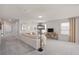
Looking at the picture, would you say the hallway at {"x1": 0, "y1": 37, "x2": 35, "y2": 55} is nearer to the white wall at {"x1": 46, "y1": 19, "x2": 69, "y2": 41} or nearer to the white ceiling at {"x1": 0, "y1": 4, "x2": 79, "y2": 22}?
the white ceiling at {"x1": 0, "y1": 4, "x2": 79, "y2": 22}

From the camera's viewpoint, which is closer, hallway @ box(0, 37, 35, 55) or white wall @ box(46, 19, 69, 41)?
hallway @ box(0, 37, 35, 55)

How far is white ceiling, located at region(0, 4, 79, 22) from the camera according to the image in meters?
2.93

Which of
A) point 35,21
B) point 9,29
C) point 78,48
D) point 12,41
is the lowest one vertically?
point 78,48

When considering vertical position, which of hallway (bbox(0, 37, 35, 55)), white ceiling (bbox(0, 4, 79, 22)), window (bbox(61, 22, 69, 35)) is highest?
white ceiling (bbox(0, 4, 79, 22))

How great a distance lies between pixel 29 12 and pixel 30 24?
1.18 feet

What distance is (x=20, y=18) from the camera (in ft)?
10.3

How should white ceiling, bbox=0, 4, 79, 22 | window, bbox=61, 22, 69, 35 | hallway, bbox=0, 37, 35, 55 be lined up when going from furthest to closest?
window, bbox=61, 22, 69, 35 < hallway, bbox=0, 37, 35, 55 < white ceiling, bbox=0, 4, 79, 22

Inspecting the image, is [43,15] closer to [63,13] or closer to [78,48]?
[63,13]

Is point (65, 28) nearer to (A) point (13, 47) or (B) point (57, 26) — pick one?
(B) point (57, 26)

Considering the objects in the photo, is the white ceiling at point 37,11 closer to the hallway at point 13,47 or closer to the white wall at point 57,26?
the white wall at point 57,26

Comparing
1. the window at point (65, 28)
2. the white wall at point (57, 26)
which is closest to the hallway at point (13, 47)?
the white wall at point (57, 26)

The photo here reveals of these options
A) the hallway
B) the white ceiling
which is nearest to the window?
the white ceiling

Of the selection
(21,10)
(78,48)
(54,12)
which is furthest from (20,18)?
(78,48)

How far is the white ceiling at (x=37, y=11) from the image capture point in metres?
2.93
